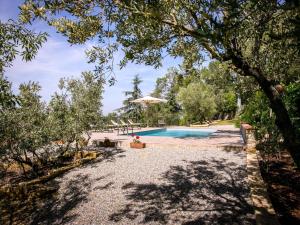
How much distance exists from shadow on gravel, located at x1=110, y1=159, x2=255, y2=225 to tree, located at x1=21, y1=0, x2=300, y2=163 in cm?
290

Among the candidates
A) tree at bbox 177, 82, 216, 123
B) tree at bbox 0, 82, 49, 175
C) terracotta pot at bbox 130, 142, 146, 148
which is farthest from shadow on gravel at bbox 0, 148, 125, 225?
tree at bbox 177, 82, 216, 123

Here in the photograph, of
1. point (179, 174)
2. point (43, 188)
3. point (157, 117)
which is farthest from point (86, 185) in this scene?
point (157, 117)

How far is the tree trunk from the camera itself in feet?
8.32

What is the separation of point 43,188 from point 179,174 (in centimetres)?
421

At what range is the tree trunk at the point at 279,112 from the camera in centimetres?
254

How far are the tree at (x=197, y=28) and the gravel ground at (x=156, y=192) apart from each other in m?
3.05

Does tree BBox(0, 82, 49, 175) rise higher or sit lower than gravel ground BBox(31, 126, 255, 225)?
higher

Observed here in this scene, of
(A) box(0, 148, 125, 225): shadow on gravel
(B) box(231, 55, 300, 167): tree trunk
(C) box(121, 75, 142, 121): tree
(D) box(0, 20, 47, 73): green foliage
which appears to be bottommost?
(A) box(0, 148, 125, 225): shadow on gravel

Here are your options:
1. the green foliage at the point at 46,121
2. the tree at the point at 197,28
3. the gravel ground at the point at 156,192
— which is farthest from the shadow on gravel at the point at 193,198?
the green foliage at the point at 46,121

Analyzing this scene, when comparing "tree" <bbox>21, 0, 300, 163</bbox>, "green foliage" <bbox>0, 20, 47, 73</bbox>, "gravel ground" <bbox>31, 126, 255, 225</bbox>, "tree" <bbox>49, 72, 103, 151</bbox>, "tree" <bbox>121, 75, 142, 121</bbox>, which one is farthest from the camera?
"tree" <bbox>121, 75, 142, 121</bbox>

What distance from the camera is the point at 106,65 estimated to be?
4.87m

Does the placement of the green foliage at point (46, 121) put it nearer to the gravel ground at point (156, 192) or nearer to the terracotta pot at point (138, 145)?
the gravel ground at point (156, 192)

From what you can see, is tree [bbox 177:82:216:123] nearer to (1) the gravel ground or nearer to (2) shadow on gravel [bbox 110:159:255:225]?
(1) the gravel ground

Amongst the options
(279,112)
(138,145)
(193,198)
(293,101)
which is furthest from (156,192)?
(138,145)
